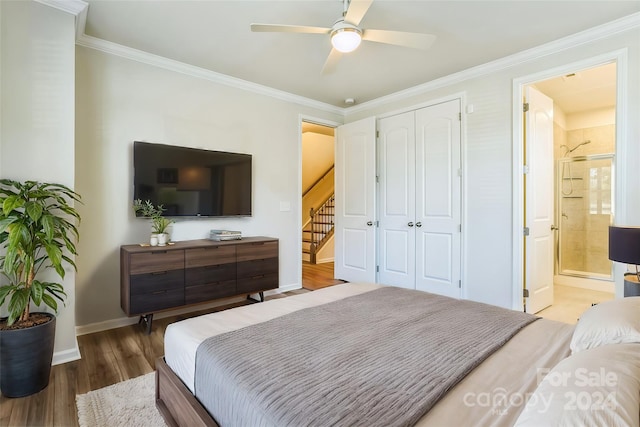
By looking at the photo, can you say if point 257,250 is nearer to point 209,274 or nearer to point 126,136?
point 209,274

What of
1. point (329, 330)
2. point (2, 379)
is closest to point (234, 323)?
point (329, 330)

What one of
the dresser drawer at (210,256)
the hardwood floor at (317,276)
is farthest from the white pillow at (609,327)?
the hardwood floor at (317,276)

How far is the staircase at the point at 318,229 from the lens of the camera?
6535 millimetres

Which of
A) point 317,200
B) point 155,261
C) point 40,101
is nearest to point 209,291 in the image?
point 155,261

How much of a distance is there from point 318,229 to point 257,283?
3639 mm

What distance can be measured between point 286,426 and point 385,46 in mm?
3047

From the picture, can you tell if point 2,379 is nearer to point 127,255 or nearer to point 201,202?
point 127,255

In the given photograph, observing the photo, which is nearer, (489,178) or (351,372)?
(351,372)

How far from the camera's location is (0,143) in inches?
82.3

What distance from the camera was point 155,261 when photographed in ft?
9.16

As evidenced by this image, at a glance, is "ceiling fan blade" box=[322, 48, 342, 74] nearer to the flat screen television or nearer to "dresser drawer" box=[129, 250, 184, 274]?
the flat screen television

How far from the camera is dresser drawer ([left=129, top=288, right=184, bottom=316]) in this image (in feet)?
8.91

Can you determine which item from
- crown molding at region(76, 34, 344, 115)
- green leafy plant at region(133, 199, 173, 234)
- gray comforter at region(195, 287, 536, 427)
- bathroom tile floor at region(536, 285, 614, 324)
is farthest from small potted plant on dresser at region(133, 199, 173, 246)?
bathroom tile floor at region(536, 285, 614, 324)

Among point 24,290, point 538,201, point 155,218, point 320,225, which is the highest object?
point 538,201
